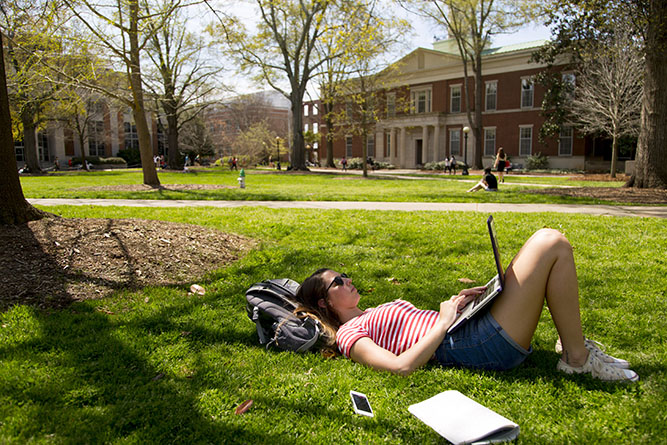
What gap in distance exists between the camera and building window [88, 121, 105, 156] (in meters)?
50.0

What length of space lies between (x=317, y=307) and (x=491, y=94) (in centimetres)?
4237

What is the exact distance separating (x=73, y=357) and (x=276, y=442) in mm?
1717

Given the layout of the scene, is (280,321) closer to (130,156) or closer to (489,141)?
(489,141)

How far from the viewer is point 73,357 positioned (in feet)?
10.3

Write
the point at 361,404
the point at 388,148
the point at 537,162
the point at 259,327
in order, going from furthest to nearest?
the point at 388,148 < the point at 537,162 < the point at 259,327 < the point at 361,404

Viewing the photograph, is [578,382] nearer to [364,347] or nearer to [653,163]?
[364,347]

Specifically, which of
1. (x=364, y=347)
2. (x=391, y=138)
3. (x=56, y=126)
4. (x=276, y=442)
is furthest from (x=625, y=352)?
(x=56, y=126)

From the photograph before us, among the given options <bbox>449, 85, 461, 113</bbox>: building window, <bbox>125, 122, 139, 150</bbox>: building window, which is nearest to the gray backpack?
<bbox>449, 85, 461, 113</bbox>: building window

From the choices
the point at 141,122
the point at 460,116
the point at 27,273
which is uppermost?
the point at 460,116

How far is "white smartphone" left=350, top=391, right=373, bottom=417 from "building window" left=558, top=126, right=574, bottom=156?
129ft

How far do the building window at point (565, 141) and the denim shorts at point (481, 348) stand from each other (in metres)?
38.6

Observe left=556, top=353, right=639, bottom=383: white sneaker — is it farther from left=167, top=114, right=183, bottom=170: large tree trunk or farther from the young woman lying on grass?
left=167, top=114, right=183, bottom=170: large tree trunk

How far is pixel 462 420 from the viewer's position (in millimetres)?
2377

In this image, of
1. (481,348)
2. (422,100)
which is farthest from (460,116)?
(481,348)
